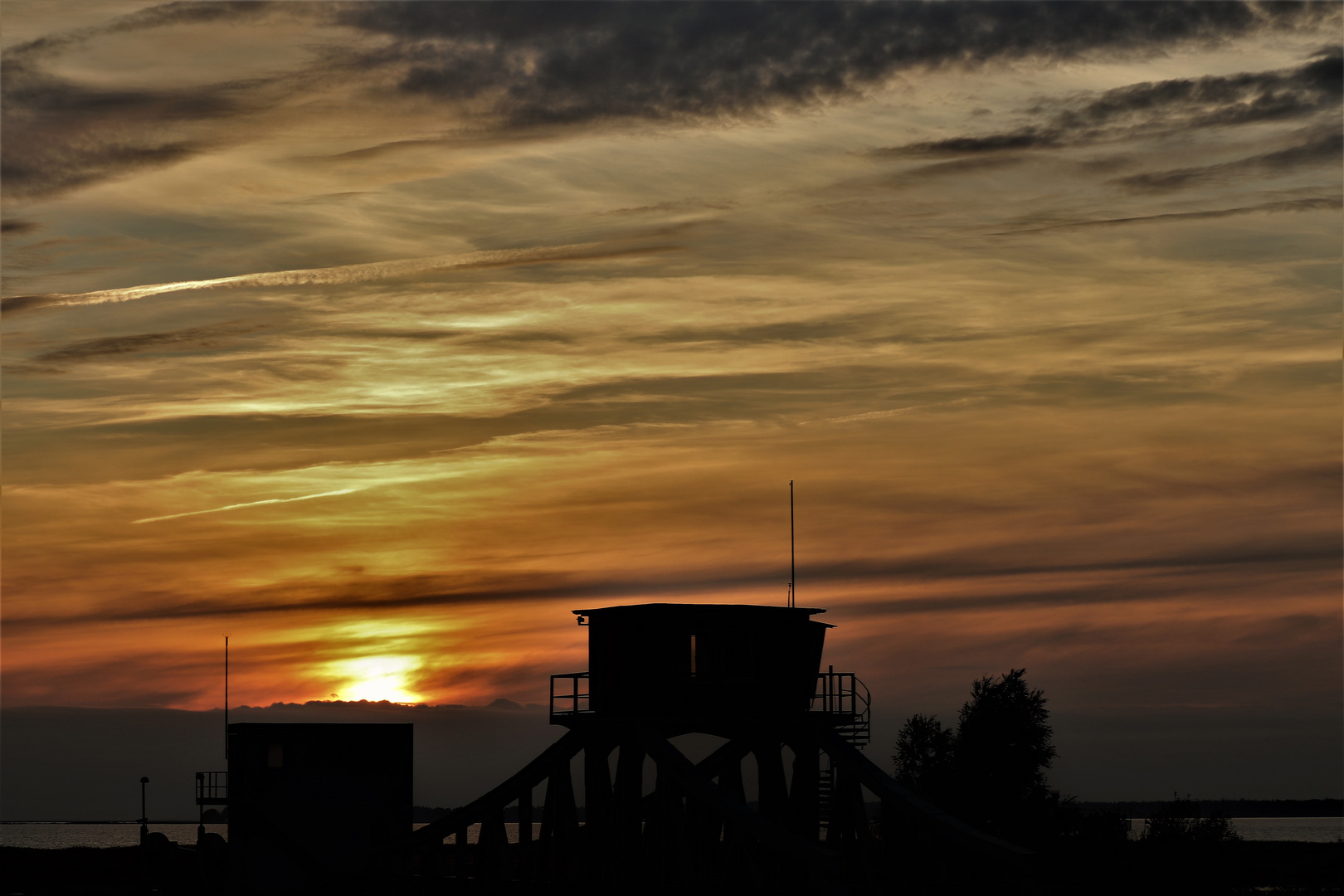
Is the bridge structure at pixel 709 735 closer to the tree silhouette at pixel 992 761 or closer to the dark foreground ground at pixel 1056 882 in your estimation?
the dark foreground ground at pixel 1056 882

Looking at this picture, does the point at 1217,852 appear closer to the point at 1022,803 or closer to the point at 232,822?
the point at 1022,803

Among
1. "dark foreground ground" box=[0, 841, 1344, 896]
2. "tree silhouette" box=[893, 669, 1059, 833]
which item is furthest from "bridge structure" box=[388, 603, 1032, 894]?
"tree silhouette" box=[893, 669, 1059, 833]

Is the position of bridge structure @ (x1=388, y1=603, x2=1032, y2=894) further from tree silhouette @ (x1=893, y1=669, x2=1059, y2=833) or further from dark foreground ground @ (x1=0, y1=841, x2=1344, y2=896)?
tree silhouette @ (x1=893, y1=669, x2=1059, y2=833)

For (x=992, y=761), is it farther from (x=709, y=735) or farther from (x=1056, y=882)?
(x=709, y=735)

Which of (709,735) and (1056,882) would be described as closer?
(709,735)

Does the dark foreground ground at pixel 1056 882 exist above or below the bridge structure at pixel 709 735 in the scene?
below

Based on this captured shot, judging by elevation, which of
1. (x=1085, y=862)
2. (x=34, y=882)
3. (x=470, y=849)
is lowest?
(x=470, y=849)

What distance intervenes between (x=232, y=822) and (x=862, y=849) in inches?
1076

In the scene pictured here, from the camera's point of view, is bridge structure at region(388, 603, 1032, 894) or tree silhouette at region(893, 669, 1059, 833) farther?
tree silhouette at region(893, 669, 1059, 833)

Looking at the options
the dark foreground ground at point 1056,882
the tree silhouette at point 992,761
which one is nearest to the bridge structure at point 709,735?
the dark foreground ground at point 1056,882

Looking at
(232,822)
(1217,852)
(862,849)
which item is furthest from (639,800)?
(1217,852)

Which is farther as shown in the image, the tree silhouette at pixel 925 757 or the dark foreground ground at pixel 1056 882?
the tree silhouette at pixel 925 757

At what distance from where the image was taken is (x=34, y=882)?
96.8 m

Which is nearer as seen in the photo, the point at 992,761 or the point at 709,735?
the point at 709,735
